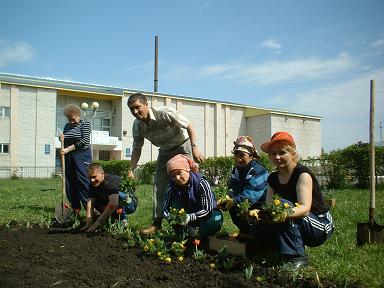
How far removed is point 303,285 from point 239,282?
44cm

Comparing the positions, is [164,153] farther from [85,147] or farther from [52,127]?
[52,127]

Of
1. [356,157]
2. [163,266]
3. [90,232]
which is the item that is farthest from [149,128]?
[356,157]

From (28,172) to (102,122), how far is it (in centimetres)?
886

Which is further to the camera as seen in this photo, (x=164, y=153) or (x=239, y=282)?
(x=164, y=153)

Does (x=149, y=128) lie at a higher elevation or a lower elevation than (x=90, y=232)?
higher

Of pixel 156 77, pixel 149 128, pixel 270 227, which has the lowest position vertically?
pixel 270 227

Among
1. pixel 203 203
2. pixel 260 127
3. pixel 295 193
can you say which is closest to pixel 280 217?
pixel 295 193

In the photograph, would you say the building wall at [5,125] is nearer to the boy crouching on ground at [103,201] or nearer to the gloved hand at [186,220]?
the boy crouching on ground at [103,201]

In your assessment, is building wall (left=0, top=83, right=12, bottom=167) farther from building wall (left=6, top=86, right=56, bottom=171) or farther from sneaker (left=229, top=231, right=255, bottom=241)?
Answer: sneaker (left=229, top=231, right=255, bottom=241)

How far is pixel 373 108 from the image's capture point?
4227 mm

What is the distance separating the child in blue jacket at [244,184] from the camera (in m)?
3.74

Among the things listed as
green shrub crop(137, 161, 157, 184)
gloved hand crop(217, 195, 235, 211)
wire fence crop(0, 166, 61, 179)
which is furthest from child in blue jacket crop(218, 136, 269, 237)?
wire fence crop(0, 166, 61, 179)

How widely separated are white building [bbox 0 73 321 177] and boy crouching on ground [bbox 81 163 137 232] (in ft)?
74.5

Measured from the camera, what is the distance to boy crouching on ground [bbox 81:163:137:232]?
4773 mm
